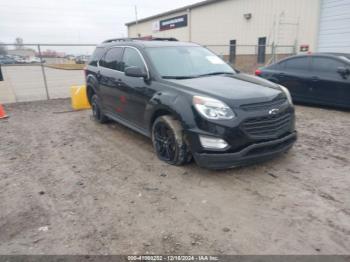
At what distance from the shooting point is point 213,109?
11.8 feet

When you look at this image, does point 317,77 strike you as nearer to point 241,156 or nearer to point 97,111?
point 241,156

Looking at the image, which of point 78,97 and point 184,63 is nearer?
point 184,63

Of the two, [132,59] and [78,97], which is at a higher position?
[132,59]

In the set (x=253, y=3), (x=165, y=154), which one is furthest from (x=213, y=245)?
(x=253, y=3)

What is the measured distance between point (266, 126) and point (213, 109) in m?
0.73

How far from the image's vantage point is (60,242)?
2.69m

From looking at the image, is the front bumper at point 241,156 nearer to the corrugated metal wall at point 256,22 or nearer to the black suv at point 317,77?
the black suv at point 317,77

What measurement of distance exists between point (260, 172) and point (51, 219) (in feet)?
8.85

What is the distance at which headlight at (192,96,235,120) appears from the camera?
140 inches

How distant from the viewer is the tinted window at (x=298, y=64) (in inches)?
313

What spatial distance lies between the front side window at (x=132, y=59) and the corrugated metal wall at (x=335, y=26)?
39.0 feet

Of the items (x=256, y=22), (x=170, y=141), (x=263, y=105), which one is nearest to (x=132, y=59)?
(x=170, y=141)

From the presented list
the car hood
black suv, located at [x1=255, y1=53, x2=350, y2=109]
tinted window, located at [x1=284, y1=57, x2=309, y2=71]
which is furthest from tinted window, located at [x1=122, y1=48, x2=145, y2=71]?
tinted window, located at [x1=284, y1=57, x2=309, y2=71]

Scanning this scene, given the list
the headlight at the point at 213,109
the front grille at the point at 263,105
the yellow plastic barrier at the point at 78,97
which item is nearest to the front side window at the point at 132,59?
the headlight at the point at 213,109
